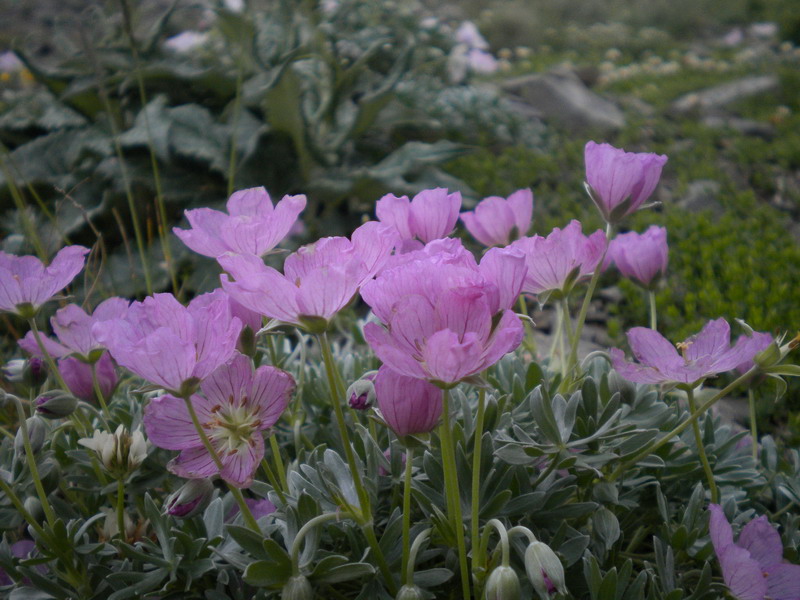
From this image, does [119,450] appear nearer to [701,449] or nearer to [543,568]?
[543,568]

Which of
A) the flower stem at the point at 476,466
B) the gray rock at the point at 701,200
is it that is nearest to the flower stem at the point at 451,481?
the flower stem at the point at 476,466

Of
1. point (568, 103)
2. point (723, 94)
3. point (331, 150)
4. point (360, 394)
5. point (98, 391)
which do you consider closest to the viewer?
point (360, 394)

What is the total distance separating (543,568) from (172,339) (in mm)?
478

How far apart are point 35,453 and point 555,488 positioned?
2.60 feet

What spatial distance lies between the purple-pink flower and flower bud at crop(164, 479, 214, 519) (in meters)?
0.68

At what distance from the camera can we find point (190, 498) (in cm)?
86

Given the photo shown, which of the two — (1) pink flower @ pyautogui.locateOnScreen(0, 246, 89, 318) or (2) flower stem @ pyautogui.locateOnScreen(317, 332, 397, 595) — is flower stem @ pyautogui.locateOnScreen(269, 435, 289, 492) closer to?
(2) flower stem @ pyautogui.locateOnScreen(317, 332, 397, 595)

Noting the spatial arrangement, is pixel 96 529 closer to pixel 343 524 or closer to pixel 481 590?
pixel 343 524

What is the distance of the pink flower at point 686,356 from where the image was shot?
2.98 feet

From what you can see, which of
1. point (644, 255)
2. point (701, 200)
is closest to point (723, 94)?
point (701, 200)

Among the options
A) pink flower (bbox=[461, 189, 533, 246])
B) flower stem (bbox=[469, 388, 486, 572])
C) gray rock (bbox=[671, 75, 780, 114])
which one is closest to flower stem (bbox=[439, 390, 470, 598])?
flower stem (bbox=[469, 388, 486, 572])

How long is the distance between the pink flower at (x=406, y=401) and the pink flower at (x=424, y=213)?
1.04 ft

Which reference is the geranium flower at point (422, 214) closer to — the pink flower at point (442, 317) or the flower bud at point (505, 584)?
the pink flower at point (442, 317)

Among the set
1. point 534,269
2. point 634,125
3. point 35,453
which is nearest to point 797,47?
point 634,125
